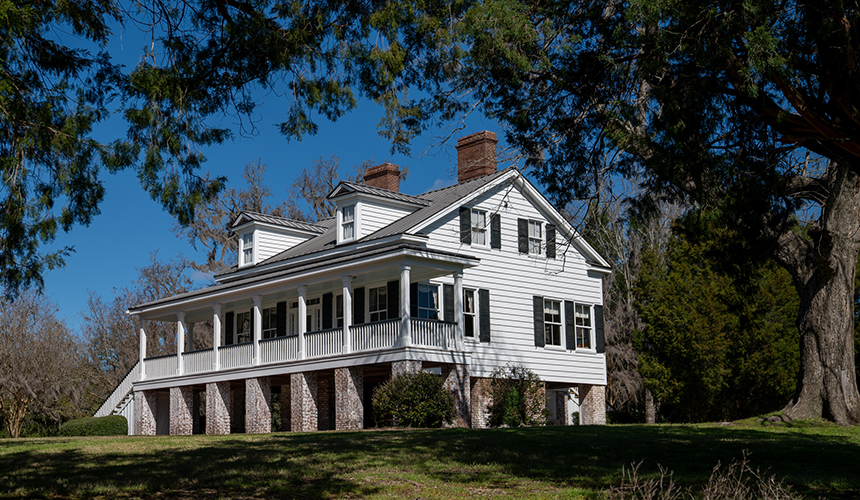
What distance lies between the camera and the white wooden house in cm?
2589

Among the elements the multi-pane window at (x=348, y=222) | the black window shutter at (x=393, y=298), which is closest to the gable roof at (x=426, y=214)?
the multi-pane window at (x=348, y=222)

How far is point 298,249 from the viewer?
34.0 metres

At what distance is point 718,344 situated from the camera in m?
30.6

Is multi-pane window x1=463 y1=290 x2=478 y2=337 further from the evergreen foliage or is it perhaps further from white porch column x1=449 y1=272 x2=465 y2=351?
the evergreen foliage

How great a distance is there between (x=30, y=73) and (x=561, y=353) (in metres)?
23.3

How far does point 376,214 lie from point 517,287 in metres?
5.38

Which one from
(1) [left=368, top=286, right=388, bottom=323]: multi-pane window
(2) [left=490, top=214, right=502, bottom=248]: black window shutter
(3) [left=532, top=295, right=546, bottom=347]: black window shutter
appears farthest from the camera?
(3) [left=532, top=295, right=546, bottom=347]: black window shutter

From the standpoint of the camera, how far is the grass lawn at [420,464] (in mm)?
9805

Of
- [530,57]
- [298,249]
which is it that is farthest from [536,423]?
[530,57]

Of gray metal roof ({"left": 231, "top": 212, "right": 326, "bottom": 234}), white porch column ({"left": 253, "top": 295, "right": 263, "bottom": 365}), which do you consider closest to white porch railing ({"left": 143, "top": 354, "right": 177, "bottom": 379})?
white porch column ({"left": 253, "top": 295, "right": 263, "bottom": 365})

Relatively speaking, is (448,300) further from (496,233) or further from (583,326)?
(583,326)

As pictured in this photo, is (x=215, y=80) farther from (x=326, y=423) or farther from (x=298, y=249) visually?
(x=298, y=249)

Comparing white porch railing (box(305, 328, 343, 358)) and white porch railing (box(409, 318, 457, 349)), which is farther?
white porch railing (box(305, 328, 343, 358))

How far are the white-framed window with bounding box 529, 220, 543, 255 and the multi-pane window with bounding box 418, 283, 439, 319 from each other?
471 centimetres
